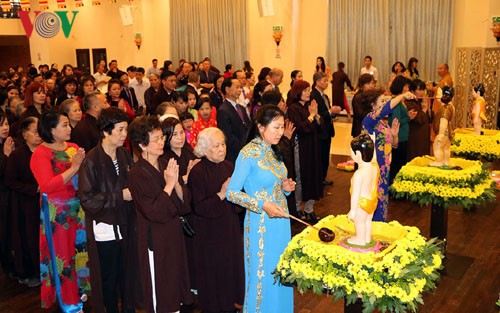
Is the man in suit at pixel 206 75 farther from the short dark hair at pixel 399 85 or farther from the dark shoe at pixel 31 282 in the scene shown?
the dark shoe at pixel 31 282

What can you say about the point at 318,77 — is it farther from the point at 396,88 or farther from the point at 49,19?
the point at 49,19

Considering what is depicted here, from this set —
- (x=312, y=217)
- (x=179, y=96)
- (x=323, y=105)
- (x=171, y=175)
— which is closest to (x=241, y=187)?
(x=171, y=175)

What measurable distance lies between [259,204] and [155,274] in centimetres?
83

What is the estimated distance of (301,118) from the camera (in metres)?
5.99

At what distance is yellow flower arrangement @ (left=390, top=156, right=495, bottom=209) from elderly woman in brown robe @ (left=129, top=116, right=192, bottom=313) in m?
2.27

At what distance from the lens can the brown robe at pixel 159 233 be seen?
3.35 meters

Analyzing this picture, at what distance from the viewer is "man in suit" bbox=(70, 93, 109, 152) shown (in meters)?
5.04

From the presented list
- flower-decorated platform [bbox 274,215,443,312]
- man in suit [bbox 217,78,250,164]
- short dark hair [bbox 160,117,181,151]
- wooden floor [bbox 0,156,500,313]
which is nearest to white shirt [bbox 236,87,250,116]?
man in suit [bbox 217,78,250,164]

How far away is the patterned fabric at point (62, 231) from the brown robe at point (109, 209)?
0.47m

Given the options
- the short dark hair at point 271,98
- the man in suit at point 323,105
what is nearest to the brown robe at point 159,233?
the short dark hair at point 271,98

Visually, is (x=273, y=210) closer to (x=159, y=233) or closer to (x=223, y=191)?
(x=223, y=191)

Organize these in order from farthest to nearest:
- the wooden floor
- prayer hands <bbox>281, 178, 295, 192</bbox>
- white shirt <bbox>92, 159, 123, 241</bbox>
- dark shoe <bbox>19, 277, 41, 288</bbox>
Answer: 1. dark shoe <bbox>19, 277, 41, 288</bbox>
2. the wooden floor
3. white shirt <bbox>92, 159, 123, 241</bbox>
4. prayer hands <bbox>281, 178, 295, 192</bbox>

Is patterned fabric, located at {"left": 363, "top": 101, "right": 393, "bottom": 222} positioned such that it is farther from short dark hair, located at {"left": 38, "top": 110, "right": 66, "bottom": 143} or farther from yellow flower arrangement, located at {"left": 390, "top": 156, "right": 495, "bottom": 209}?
short dark hair, located at {"left": 38, "top": 110, "right": 66, "bottom": 143}

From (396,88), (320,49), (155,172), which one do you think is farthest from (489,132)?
(320,49)
